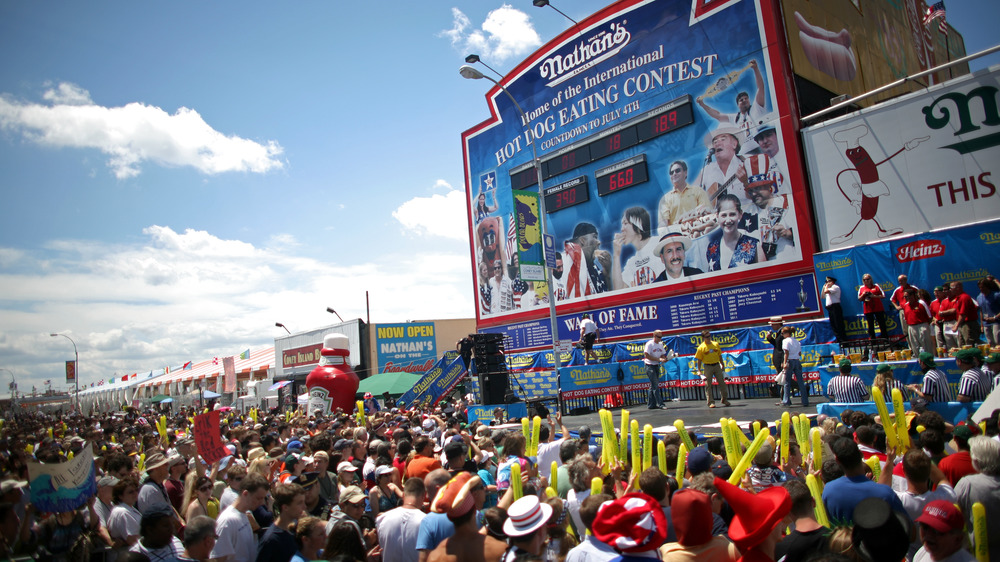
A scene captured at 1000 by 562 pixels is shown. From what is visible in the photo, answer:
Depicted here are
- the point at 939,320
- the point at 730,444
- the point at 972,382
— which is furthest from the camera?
the point at 939,320

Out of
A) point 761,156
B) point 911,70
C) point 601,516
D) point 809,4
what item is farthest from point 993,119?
point 601,516

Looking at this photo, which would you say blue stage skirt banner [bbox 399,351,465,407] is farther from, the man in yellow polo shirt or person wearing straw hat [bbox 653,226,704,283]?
the man in yellow polo shirt

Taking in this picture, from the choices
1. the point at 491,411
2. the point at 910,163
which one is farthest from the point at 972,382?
the point at 491,411

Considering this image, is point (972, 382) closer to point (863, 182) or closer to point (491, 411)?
point (863, 182)

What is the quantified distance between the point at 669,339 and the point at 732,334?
90.3 inches

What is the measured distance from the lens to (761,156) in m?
17.6

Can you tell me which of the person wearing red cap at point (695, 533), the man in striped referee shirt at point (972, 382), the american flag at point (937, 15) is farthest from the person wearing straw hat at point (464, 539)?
the american flag at point (937, 15)

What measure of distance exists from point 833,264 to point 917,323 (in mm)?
4311

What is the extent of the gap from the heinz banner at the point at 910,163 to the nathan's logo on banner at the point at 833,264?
0.63 metres

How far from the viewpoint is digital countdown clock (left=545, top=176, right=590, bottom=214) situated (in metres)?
23.1

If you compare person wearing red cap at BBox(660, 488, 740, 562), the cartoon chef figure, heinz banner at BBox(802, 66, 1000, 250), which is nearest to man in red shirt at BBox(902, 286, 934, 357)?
heinz banner at BBox(802, 66, 1000, 250)

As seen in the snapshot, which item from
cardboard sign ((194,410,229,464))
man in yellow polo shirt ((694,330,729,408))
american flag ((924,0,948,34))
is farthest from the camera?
american flag ((924,0,948,34))

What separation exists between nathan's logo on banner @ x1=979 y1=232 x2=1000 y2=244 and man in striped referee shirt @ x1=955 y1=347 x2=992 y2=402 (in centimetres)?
755

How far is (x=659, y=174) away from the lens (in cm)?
2041
